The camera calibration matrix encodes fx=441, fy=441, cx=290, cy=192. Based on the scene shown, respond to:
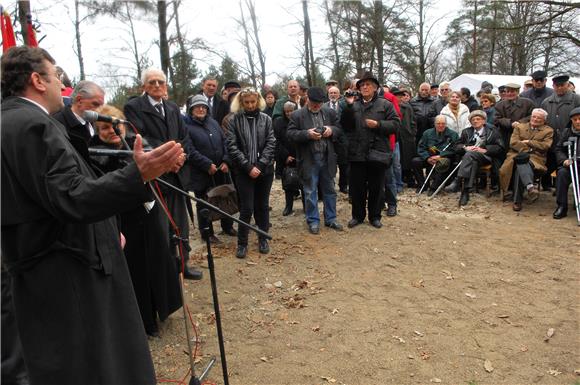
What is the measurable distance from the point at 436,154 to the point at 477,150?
0.84 metres

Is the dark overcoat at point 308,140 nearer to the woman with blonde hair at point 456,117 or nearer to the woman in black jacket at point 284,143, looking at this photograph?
the woman in black jacket at point 284,143

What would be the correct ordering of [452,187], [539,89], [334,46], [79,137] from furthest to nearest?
[334,46] < [539,89] < [452,187] < [79,137]

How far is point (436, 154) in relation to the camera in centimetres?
820

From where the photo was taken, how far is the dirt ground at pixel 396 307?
3.15 metres

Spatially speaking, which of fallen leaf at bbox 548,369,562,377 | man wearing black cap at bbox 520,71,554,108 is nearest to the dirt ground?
fallen leaf at bbox 548,369,562,377

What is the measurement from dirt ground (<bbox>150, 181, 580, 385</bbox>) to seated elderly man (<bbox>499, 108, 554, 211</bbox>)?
67 centimetres

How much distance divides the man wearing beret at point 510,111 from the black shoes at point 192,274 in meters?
5.79

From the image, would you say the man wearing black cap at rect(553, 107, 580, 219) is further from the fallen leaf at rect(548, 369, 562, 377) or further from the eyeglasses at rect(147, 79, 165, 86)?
the eyeglasses at rect(147, 79, 165, 86)

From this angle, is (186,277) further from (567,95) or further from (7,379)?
(567,95)

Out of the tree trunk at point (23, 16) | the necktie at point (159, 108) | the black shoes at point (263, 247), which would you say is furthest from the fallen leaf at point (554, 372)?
the tree trunk at point (23, 16)

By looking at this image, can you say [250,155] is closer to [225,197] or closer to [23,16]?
[225,197]

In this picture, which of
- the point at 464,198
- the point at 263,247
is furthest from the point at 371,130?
the point at 464,198

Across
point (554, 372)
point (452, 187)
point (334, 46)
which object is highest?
point (334, 46)

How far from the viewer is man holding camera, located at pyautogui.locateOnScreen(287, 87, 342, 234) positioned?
5.72m
